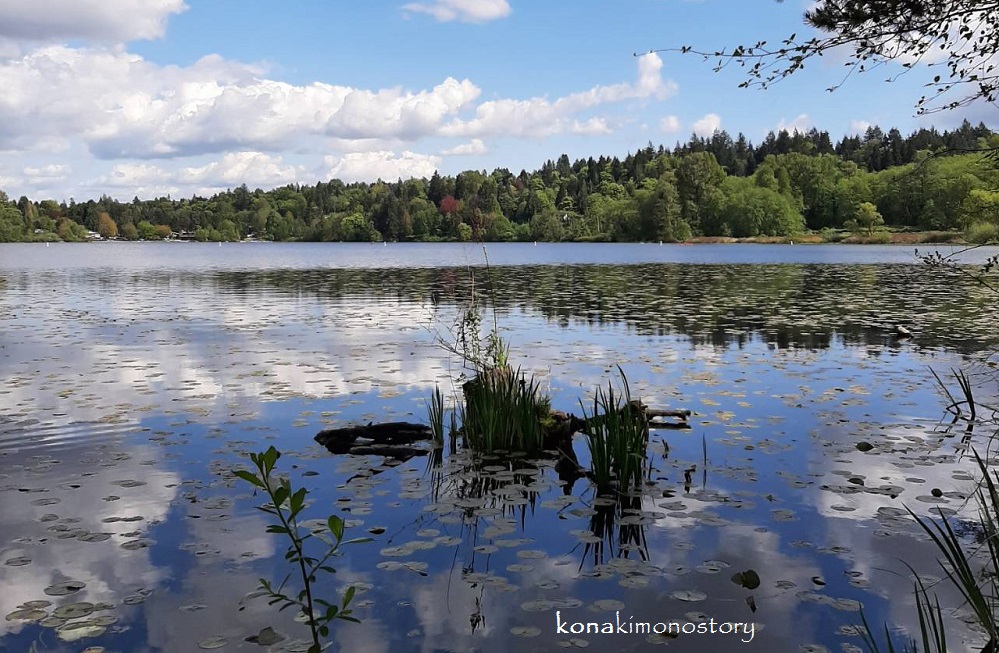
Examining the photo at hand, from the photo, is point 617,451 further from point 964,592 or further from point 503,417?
point 964,592

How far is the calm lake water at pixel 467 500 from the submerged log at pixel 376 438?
0.38 m

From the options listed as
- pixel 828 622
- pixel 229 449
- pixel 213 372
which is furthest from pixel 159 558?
pixel 213 372

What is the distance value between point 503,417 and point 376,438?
5.69 feet

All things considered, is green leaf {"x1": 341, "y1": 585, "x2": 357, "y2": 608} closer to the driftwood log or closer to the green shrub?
the green shrub

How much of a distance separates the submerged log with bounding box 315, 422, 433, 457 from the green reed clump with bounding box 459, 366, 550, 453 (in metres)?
0.78

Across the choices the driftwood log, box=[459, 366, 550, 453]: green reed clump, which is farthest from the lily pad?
box=[459, 366, 550, 453]: green reed clump

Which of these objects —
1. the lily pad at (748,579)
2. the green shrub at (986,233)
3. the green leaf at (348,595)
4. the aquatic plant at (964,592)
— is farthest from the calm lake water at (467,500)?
the green shrub at (986,233)

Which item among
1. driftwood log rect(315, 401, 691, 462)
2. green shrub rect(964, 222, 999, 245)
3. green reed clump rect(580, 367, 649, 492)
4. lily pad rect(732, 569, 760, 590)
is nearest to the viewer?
lily pad rect(732, 569, 760, 590)

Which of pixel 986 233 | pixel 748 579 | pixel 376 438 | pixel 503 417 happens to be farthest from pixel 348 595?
pixel 986 233

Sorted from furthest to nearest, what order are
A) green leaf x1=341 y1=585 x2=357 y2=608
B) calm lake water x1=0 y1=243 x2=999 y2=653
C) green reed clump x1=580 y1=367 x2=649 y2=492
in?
green reed clump x1=580 y1=367 x2=649 y2=492 < calm lake water x1=0 y1=243 x2=999 y2=653 < green leaf x1=341 y1=585 x2=357 y2=608

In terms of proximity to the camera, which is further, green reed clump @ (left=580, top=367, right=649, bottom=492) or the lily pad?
green reed clump @ (left=580, top=367, right=649, bottom=492)

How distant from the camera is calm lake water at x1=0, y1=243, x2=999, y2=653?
534 cm

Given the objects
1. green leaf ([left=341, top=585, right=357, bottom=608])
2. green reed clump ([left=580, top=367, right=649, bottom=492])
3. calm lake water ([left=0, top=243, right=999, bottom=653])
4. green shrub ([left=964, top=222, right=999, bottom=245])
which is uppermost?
green shrub ([left=964, top=222, right=999, bottom=245])

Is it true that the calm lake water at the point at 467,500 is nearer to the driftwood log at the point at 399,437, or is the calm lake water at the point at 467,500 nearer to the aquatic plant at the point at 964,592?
the aquatic plant at the point at 964,592
